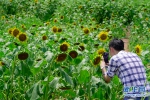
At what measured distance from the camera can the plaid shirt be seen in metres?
3.08

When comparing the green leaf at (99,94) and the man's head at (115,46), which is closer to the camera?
the green leaf at (99,94)

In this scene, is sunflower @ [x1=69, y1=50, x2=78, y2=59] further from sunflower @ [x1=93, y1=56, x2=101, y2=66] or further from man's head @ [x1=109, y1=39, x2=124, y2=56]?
man's head @ [x1=109, y1=39, x2=124, y2=56]

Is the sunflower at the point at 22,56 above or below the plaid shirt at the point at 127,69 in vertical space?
above

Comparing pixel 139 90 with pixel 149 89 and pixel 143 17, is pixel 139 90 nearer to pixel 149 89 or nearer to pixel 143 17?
pixel 149 89

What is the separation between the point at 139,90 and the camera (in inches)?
115

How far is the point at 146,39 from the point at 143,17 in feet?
5.52

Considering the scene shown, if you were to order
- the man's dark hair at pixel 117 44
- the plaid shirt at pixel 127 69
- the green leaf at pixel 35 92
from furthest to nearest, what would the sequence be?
the man's dark hair at pixel 117 44, the plaid shirt at pixel 127 69, the green leaf at pixel 35 92

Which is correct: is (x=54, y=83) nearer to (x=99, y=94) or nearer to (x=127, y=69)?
(x=99, y=94)

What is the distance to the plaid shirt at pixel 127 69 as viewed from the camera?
308 centimetres

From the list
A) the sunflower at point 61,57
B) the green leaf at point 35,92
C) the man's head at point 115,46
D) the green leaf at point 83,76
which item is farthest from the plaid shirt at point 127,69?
the green leaf at point 35,92

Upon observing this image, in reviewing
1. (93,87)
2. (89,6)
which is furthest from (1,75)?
(89,6)

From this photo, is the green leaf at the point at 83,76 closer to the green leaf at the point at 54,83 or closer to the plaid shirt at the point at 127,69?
the green leaf at the point at 54,83

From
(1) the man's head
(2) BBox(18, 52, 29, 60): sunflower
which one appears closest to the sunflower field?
(2) BBox(18, 52, 29, 60): sunflower

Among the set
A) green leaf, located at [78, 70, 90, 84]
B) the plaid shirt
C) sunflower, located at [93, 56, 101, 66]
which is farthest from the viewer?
the plaid shirt
